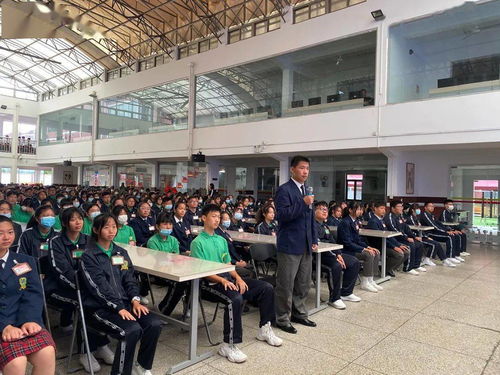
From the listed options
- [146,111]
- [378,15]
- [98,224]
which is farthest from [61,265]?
[146,111]

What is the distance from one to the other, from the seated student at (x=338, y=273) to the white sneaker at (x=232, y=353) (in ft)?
5.69

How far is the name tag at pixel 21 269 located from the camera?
2238 mm

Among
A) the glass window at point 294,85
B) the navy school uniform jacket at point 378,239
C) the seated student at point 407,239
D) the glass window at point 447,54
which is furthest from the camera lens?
the glass window at point 294,85

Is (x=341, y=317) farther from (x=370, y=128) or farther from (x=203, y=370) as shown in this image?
(x=370, y=128)

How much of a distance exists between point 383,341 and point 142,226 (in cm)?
359

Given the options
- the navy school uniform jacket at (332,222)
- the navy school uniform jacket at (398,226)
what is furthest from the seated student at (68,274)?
the navy school uniform jacket at (398,226)

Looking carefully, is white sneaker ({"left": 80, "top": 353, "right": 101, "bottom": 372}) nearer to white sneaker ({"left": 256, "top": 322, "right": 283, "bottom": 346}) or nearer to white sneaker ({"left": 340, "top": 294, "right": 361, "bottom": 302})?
white sneaker ({"left": 256, "top": 322, "right": 283, "bottom": 346})

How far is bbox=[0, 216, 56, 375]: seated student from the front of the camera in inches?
78.2

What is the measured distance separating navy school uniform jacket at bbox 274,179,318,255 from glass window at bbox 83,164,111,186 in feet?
61.8

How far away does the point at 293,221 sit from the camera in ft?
11.4

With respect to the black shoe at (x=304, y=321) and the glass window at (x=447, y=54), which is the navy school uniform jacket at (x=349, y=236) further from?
the glass window at (x=447, y=54)

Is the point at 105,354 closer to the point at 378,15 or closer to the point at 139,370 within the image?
the point at 139,370

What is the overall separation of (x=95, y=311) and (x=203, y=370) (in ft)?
2.97

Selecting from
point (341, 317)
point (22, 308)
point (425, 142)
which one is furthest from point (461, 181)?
point (22, 308)
